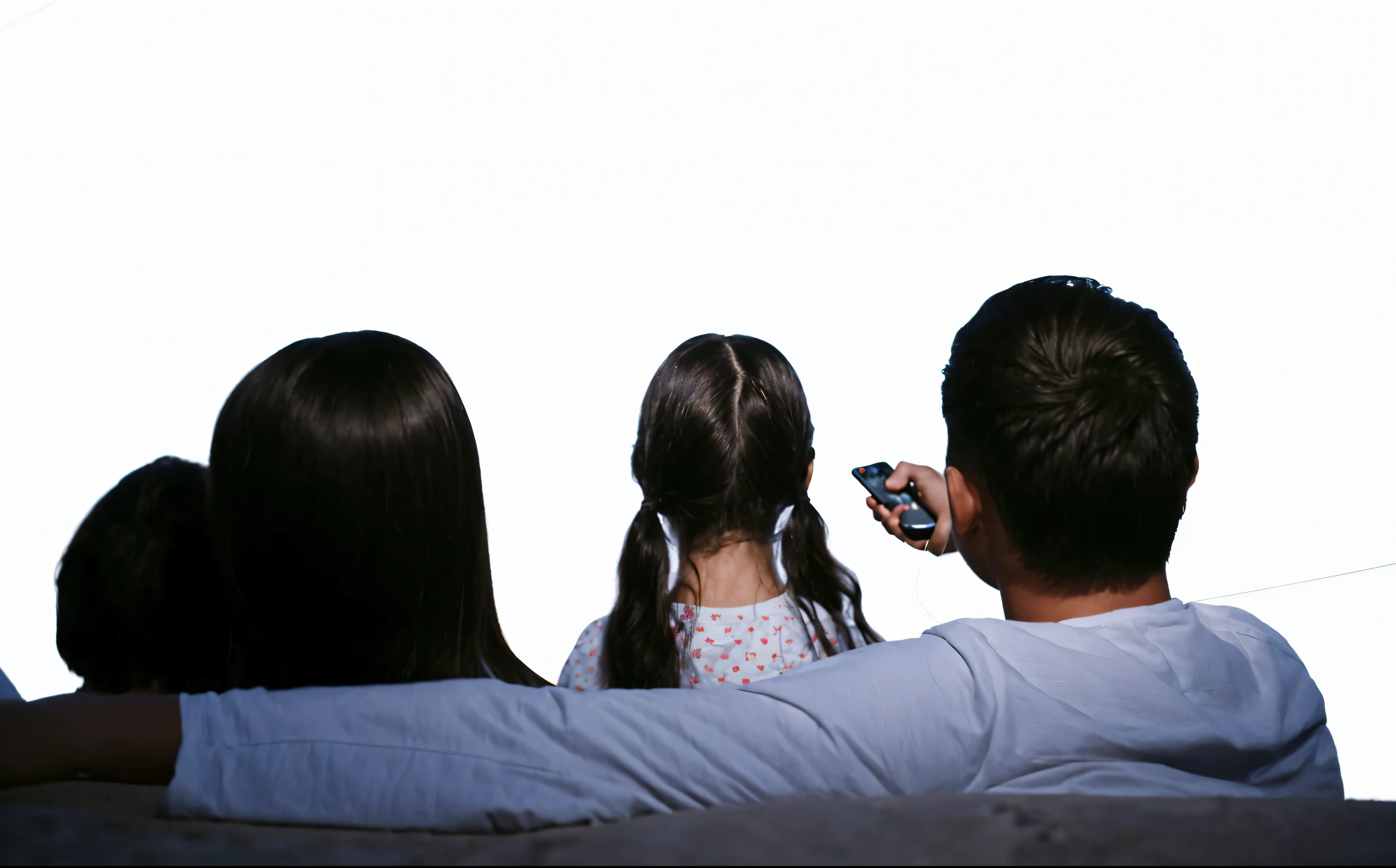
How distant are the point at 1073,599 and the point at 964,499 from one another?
15cm

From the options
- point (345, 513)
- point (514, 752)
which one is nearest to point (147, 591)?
point (345, 513)

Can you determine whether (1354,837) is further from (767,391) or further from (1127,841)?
(767,391)

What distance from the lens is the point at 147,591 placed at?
142cm

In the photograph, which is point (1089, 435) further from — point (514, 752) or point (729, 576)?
point (729, 576)

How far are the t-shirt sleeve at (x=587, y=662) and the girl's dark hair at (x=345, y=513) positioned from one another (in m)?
0.69

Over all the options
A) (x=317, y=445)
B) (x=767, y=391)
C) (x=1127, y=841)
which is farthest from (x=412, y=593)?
(x=767, y=391)

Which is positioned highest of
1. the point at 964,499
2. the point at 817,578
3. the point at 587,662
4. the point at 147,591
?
the point at 964,499

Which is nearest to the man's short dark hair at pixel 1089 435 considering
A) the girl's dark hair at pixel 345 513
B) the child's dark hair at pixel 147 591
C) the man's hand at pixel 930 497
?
the man's hand at pixel 930 497

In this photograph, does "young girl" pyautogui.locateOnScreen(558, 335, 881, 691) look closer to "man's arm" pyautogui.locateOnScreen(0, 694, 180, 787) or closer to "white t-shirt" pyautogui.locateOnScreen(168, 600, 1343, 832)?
"white t-shirt" pyautogui.locateOnScreen(168, 600, 1343, 832)

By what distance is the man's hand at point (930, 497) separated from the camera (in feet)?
4.22

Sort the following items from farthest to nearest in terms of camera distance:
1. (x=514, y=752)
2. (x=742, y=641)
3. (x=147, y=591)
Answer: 1. (x=742, y=641)
2. (x=147, y=591)
3. (x=514, y=752)

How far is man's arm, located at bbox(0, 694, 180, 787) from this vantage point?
674mm

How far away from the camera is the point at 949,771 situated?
743 mm

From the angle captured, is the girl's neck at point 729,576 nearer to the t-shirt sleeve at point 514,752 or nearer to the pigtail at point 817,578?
the pigtail at point 817,578
